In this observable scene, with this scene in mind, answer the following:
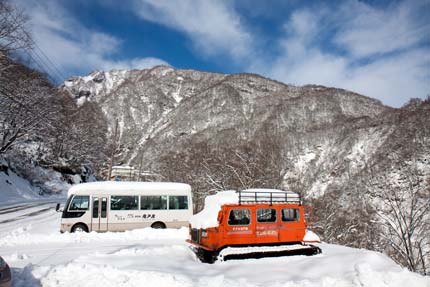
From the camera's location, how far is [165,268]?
29.9ft

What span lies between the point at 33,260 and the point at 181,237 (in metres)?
7.12

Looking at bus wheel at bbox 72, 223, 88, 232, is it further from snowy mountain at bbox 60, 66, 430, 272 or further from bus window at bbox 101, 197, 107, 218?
snowy mountain at bbox 60, 66, 430, 272

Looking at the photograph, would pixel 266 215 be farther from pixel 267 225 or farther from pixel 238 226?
pixel 238 226

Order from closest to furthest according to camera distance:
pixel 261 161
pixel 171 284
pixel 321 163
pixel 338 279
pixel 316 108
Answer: pixel 171 284, pixel 338 279, pixel 261 161, pixel 321 163, pixel 316 108

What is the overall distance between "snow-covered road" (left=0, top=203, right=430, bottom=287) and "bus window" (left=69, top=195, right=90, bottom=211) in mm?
2221

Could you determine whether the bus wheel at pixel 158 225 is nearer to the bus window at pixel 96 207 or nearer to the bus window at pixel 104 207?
the bus window at pixel 104 207

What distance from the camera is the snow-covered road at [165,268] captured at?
7664 mm

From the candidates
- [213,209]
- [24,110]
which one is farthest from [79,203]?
[24,110]

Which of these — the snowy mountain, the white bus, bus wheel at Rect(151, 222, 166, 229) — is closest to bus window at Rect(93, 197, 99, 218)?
the white bus

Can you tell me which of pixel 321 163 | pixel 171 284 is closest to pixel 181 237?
pixel 171 284

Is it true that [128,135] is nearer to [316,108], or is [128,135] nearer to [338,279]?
[316,108]

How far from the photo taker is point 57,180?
45750 millimetres

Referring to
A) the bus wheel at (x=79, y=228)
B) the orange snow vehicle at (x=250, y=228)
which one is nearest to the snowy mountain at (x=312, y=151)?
the bus wheel at (x=79, y=228)

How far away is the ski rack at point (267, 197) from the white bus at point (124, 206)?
7307mm
